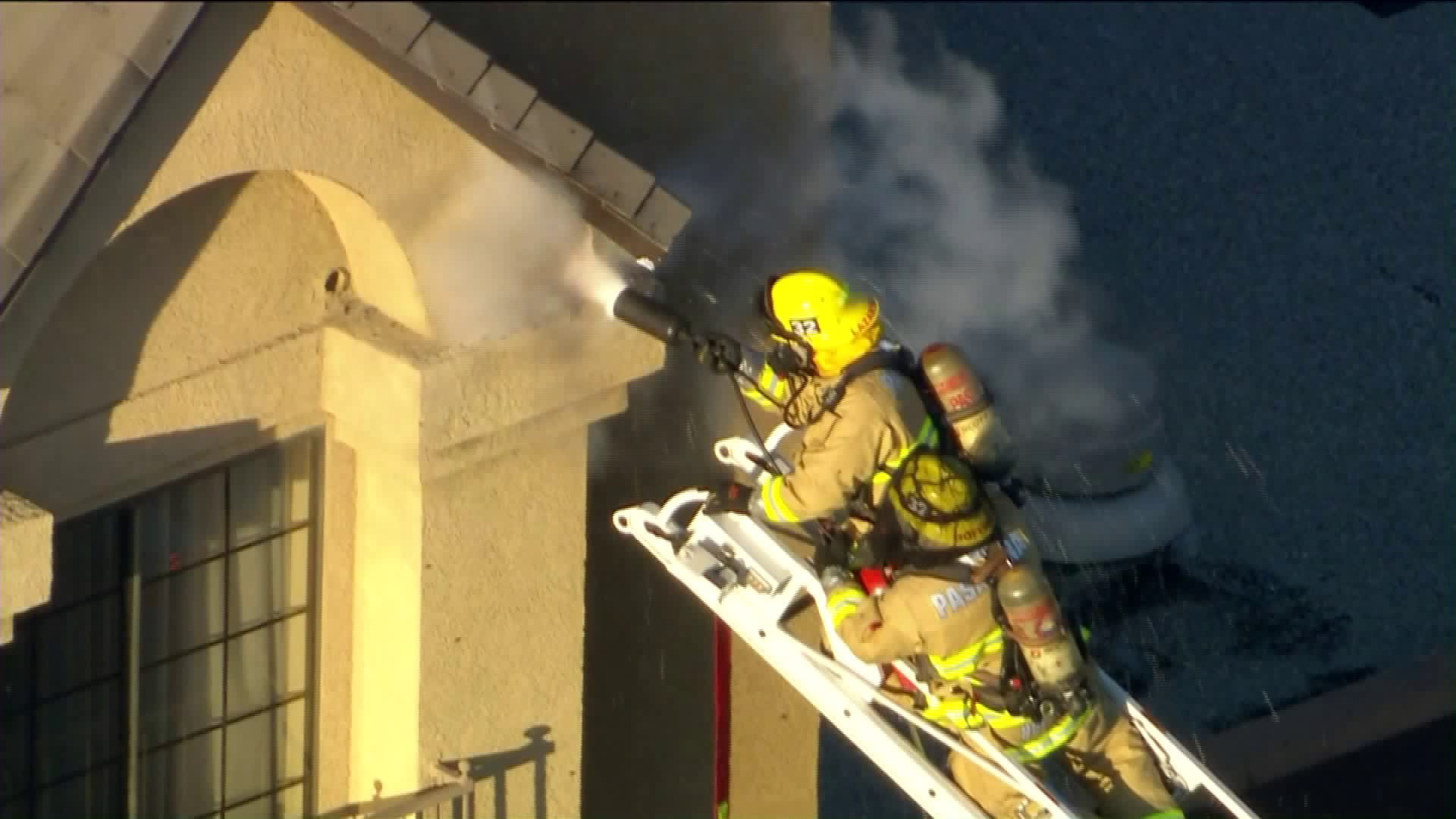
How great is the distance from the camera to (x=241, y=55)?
4.20 m

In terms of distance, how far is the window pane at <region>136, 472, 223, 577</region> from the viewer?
5.09m

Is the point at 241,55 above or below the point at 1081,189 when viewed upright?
below

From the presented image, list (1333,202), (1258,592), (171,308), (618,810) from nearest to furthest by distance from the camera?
(171,308) → (618,810) → (1258,592) → (1333,202)

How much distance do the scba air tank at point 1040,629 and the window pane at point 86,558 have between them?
255 centimetres

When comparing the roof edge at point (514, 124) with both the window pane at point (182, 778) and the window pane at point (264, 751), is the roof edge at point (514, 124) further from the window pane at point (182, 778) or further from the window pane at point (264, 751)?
the window pane at point (182, 778)

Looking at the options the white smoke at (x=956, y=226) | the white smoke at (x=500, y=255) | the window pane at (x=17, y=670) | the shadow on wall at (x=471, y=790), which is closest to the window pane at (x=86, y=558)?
the window pane at (x=17, y=670)

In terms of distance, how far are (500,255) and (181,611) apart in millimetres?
1483

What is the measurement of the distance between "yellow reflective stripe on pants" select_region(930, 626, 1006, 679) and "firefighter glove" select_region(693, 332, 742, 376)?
1.02m

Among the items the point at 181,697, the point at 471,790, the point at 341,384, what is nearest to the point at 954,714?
the point at 471,790

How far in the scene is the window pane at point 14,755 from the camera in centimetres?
490

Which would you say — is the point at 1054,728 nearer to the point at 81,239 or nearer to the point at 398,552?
the point at 398,552

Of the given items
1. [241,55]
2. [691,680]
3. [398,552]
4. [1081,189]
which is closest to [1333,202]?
[1081,189]

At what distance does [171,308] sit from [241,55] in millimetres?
863

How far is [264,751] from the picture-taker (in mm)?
5434
